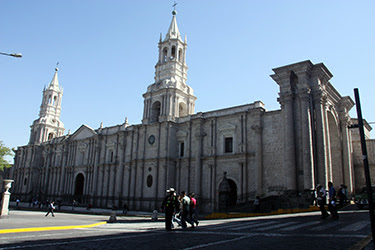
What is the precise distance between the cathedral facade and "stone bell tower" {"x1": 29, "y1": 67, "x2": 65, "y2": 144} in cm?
416

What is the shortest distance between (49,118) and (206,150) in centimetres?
3618

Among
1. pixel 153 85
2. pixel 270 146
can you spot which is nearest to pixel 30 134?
pixel 153 85

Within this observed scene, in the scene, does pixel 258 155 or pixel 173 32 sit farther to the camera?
pixel 173 32

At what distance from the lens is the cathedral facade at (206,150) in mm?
24312

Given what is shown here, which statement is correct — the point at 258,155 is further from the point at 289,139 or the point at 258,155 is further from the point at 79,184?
the point at 79,184

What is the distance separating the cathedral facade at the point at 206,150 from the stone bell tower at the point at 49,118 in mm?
4160

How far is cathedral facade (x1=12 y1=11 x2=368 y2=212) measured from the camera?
24.3 metres

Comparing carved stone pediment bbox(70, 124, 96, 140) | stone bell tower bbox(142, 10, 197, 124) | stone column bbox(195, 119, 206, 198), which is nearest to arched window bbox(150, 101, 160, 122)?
stone bell tower bbox(142, 10, 197, 124)

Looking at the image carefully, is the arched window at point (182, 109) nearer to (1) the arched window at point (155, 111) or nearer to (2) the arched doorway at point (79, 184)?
(1) the arched window at point (155, 111)

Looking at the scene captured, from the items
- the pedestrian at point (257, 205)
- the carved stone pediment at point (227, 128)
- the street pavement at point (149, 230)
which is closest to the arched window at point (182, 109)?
the carved stone pediment at point (227, 128)

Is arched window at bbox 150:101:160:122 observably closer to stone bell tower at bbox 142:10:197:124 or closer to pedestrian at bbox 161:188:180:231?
stone bell tower at bbox 142:10:197:124

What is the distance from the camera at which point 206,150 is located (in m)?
32.7

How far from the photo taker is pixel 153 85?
1581 inches

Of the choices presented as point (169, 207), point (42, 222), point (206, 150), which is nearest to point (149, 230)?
point (169, 207)
